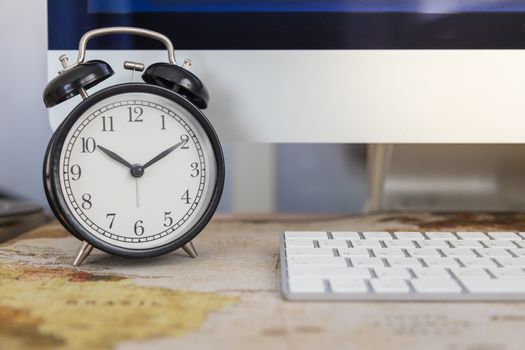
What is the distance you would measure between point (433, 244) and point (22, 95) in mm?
684

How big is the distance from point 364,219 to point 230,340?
1.56ft

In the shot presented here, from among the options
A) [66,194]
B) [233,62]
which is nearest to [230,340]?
[66,194]

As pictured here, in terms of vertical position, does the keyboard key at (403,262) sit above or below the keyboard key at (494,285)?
below

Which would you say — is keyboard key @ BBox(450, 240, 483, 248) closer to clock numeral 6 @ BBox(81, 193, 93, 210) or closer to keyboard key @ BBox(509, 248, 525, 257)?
keyboard key @ BBox(509, 248, 525, 257)

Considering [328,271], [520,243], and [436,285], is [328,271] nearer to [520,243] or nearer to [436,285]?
[436,285]

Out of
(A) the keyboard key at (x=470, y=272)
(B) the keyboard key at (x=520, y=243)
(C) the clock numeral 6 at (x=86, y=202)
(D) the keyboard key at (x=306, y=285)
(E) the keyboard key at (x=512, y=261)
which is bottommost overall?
(B) the keyboard key at (x=520, y=243)

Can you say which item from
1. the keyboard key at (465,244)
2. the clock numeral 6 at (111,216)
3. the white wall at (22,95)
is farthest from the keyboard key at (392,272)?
the white wall at (22,95)

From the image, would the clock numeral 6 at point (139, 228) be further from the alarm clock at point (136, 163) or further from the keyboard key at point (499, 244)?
the keyboard key at point (499, 244)

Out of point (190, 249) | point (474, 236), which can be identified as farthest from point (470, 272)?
point (190, 249)

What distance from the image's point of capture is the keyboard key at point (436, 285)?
379mm

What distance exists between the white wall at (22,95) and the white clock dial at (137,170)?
0.45m

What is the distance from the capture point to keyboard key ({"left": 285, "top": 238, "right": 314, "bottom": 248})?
50cm

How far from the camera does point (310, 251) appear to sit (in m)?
0.47

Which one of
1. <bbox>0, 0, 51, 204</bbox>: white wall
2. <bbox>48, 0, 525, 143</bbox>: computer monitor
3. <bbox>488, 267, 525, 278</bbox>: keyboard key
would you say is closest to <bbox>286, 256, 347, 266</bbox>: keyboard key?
<bbox>488, 267, 525, 278</bbox>: keyboard key
